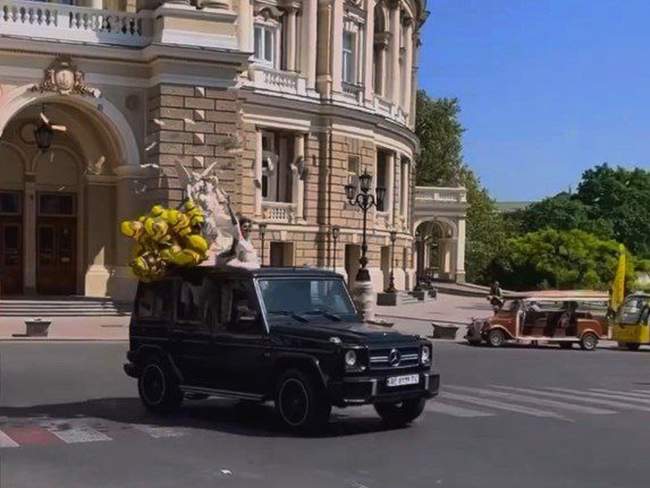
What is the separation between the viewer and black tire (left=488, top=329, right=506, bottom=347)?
100 ft

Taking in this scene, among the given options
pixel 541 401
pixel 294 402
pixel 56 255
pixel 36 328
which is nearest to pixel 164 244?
pixel 294 402

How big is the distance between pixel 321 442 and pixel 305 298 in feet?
6.81

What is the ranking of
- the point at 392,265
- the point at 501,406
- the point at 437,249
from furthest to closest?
the point at 437,249 < the point at 392,265 < the point at 501,406

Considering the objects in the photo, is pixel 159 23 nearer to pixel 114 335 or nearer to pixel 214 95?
pixel 214 95

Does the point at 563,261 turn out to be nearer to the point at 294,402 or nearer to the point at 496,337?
the point at 496,337

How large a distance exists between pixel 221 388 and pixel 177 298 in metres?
1.39

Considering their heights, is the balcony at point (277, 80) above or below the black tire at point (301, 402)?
above

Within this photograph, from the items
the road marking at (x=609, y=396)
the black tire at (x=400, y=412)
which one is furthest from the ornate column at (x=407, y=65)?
the black tire at (x=400, y=412)

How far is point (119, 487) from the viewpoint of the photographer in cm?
863

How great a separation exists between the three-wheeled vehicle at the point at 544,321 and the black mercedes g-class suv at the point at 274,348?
18674 mm

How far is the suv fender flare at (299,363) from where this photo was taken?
36.9ft

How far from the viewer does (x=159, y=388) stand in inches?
516

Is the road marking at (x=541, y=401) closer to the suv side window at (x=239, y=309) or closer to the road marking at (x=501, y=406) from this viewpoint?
the road marking at (x=501, y=406)

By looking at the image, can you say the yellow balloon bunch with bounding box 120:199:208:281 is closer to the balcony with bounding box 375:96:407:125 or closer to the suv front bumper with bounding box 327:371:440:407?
the suv front bumper with bounding box 327:371:440:407
